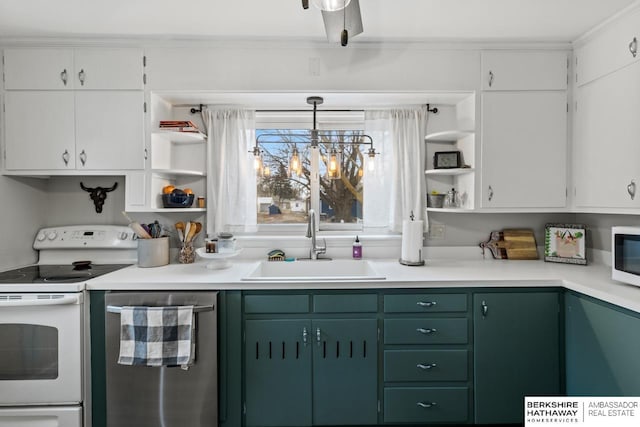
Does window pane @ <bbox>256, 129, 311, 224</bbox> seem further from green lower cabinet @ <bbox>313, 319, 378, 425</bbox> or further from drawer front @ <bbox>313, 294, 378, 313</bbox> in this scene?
green lower cabinet @ <bbox>313, 319, 378, 425</bbox>

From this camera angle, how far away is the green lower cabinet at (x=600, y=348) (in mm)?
1562

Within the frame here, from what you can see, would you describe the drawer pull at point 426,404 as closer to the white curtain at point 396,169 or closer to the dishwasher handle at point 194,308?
the white curtain at point 396,169

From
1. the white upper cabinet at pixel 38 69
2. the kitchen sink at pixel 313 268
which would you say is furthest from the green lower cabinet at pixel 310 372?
the white upper cabinet at pixel 38 69

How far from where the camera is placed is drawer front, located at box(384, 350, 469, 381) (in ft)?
6.38

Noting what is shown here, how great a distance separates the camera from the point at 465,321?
6.38 feet

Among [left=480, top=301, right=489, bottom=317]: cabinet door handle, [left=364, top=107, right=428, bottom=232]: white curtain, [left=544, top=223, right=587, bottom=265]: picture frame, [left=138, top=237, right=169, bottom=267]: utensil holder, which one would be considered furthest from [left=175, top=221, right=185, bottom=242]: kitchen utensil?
[left=544, top=223, right=587, bottom=265]: picture frame

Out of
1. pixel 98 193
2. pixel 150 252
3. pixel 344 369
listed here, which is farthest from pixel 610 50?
pixel 98 193

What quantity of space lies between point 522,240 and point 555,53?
124 centimetres

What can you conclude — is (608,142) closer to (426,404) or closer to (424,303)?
(424,303)

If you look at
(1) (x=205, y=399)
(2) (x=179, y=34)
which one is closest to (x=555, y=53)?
(2) (x=179, y=34)

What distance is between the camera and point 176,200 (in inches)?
93.2

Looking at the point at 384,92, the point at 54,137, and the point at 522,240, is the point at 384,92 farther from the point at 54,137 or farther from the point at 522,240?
the point at 54,137

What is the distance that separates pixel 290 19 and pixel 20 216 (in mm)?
2146

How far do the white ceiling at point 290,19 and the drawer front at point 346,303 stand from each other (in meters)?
1.54
